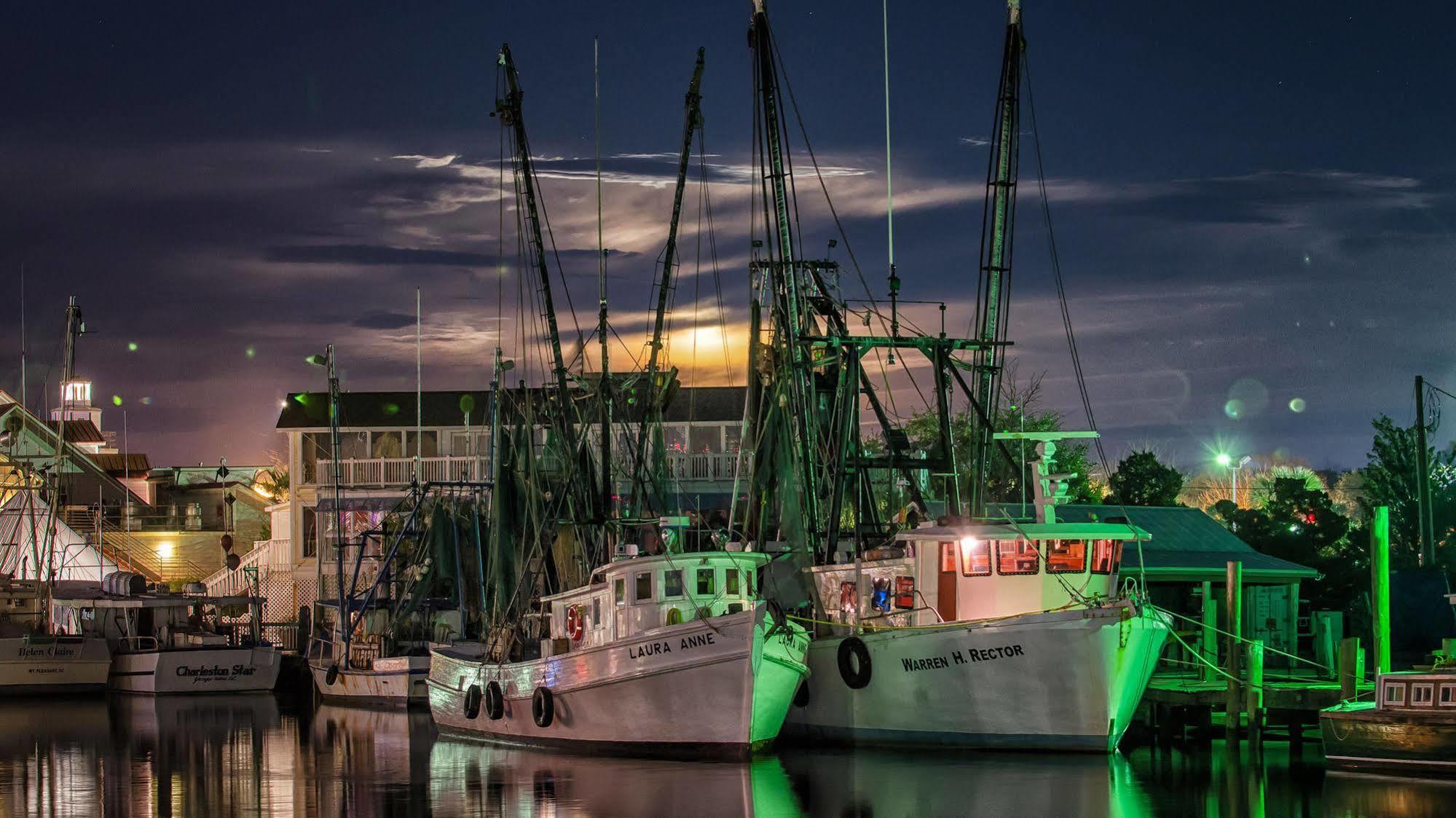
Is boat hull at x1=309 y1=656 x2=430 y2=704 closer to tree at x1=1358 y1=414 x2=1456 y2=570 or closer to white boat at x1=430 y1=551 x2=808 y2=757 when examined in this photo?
white boat at x1=430 y1=551 x2=808 y2=757

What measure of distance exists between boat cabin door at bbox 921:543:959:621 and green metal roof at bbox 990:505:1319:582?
523cm

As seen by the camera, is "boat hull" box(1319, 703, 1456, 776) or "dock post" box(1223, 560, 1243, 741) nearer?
"boat hull" box(1319, 703, 1456, 776)

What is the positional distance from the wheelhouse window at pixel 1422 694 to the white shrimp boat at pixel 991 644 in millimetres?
5062

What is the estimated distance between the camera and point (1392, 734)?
29266mm

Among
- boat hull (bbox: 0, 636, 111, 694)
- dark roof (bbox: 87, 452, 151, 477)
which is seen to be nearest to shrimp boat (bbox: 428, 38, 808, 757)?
boat hull (bbox: 0, 636, 111, 694)

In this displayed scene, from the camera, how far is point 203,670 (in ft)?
194

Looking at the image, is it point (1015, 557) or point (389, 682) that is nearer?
point (1015, 557)

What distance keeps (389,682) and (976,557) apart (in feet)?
77.1

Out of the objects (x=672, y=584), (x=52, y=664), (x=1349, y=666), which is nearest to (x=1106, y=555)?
(x=1349, y=666)

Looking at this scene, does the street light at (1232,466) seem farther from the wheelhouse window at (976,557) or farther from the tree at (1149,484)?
the wheelhouse window at (976,557)

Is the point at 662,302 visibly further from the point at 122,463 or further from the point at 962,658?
the point at 122,463

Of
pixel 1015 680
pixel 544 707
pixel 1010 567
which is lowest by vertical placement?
pixel 544 707

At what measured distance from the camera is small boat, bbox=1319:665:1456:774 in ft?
94.1

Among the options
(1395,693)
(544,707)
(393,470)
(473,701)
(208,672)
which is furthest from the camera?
(393,470)
